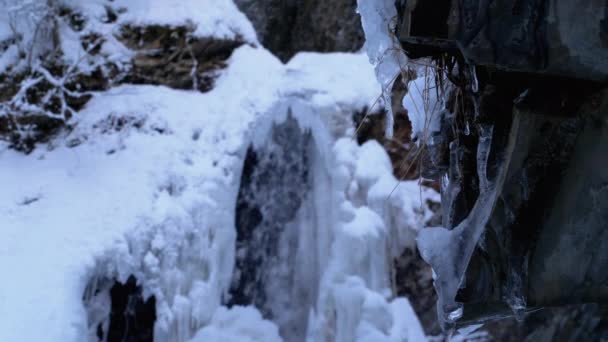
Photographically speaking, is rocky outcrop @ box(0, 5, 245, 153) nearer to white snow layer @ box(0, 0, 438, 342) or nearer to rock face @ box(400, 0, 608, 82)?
white snow layer @ box(0, 0, 438, 342)

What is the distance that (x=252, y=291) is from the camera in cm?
450

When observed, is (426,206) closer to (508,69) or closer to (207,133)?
(207,133)

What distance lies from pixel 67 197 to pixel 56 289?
2.93 feet

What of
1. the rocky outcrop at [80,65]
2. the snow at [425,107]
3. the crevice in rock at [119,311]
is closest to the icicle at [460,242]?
the snow at [425,107]

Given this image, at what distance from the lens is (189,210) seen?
13.3ft

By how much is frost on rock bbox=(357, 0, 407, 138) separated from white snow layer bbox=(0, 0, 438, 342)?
8.08ft

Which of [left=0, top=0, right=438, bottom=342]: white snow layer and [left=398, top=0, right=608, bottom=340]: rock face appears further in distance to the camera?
[left=0, top=0, right=438, bottom=342]: white snow layer

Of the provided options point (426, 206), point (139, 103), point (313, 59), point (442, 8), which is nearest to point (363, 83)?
point (313, 59)

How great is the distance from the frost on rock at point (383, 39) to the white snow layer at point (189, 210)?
2.46 meters

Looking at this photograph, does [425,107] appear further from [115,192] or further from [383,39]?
[115,192]

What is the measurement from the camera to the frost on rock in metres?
1.38

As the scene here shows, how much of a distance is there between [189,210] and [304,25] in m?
4.24

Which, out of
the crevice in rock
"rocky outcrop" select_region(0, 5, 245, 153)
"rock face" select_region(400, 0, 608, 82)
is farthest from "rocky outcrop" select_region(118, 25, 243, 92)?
"rock face" select_region(400, 0, 608, 82)

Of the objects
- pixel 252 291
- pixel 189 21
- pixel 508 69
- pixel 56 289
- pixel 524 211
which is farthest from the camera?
pixel 189 21
